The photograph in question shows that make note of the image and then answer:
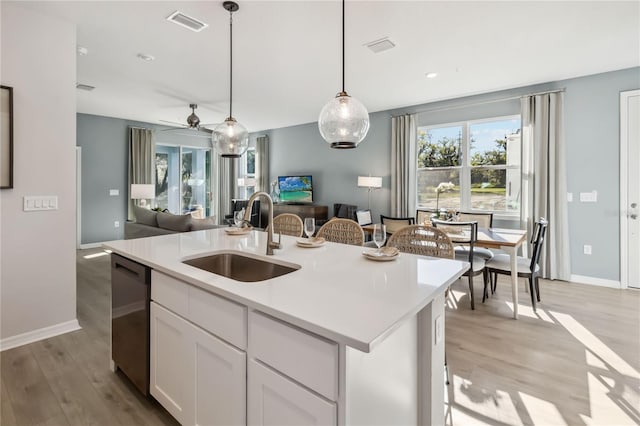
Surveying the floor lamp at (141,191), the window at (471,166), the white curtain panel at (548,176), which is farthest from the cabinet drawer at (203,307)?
the floor lamp at (141,191)

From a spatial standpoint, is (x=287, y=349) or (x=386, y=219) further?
(x=386, y=219)

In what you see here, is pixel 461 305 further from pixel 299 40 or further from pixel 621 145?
pixel 299 40

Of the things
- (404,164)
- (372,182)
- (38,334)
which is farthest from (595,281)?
(38,334)

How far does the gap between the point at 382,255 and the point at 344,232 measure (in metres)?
0.94

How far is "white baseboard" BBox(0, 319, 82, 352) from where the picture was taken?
246 cm

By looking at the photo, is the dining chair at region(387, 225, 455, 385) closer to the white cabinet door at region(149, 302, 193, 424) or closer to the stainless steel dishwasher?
the white cabinet door at region(149, 302, 193, 424)

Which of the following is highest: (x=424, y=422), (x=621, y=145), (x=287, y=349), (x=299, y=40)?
(x=299, y=40)

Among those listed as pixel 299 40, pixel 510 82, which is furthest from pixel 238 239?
pixel 510 82

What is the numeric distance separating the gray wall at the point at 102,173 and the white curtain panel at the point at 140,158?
13cm

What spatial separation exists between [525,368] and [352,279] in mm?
1716

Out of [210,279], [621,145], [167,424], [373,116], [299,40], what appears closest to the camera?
[210,279]

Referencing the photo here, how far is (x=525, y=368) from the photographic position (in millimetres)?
2199

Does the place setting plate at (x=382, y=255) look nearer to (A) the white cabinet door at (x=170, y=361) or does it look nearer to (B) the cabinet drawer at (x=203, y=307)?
(B) the cabinet drawer at (x=203, y=307)

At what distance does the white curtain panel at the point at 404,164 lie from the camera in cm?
573
